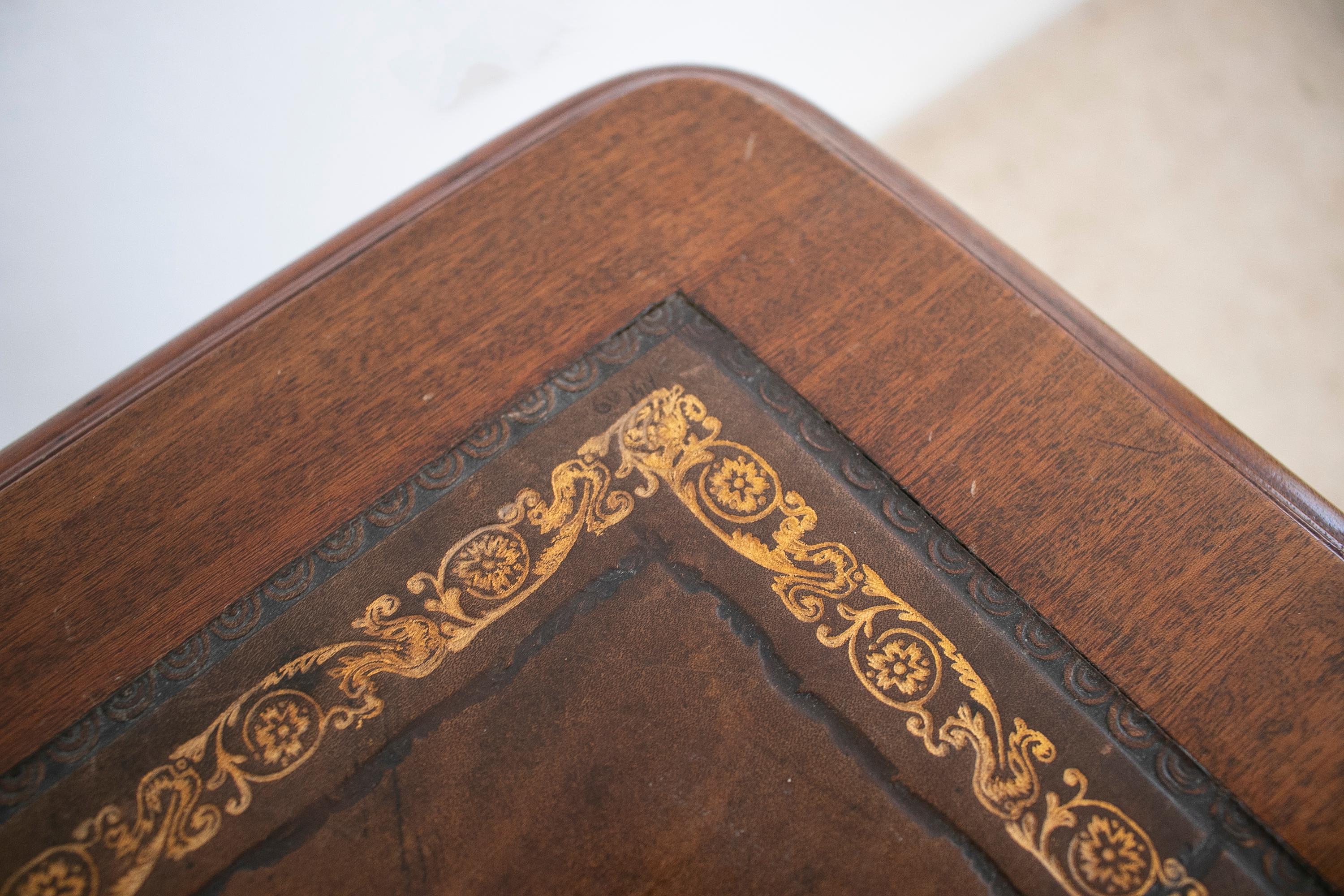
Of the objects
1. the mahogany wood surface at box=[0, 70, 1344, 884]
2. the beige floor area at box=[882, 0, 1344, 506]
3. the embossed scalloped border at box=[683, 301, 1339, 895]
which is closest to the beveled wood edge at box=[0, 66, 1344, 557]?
the mahogany wood surface at box=[0, 70, 1344, 884]

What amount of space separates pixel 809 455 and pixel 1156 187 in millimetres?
1457

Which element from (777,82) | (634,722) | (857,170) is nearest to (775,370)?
(857,170)

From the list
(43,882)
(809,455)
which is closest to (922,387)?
(809,455)

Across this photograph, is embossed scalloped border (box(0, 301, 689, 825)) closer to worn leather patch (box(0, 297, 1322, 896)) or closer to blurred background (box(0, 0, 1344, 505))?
worn leather patch (box(0, 297, 1322, 896))

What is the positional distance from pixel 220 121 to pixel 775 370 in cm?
78

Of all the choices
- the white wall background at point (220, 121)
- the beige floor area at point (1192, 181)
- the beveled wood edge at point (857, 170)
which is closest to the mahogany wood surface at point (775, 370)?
the beveled wood edge at point (857, 170)

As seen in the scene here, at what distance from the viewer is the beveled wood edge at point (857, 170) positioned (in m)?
0.86

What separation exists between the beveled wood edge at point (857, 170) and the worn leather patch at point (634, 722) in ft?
0.86

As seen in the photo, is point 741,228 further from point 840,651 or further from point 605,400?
point 840,651

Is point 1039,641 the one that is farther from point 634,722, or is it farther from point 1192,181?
point 1192,181

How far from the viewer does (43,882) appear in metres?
0.71

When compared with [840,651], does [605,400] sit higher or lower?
higher

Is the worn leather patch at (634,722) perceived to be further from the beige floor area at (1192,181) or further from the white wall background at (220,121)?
the beige floor area at (1192,181)

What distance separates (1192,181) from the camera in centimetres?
188
